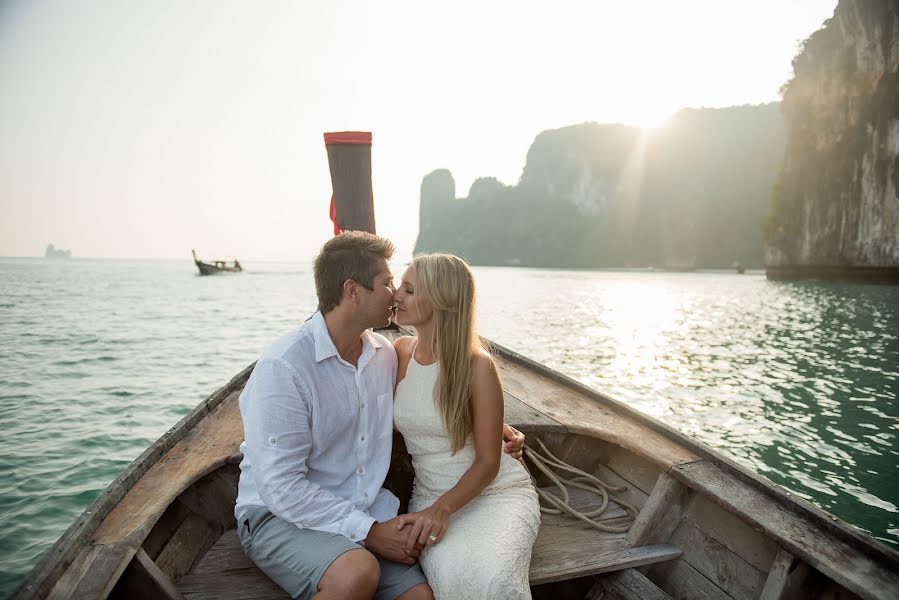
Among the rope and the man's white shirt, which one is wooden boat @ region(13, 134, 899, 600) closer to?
the rope

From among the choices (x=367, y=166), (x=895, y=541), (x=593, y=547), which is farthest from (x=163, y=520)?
(x=895, y=541)

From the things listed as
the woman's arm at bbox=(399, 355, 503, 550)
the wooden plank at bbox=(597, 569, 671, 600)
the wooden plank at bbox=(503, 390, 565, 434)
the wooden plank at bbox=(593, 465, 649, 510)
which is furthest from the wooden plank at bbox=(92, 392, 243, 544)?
the wooden plank at bbox=(593, 465, 649, 510)

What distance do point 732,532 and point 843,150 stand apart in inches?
1937

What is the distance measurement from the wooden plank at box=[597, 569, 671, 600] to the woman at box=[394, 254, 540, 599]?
21.4 inches

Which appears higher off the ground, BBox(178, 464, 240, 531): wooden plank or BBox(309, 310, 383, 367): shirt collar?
BBox(309, 310, 383, 367): shirt collar

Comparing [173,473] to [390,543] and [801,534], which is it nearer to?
[390,543]

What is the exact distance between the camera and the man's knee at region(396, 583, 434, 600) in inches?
76.4

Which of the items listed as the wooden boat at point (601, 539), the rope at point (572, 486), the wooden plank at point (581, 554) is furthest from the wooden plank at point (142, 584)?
the rope at point (572, 486)

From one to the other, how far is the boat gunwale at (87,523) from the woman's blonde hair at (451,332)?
59.1 inches

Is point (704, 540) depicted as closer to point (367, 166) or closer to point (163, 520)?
point (163, 520)

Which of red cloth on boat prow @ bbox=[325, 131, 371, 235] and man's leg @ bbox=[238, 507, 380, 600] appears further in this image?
red cloth on boat prow @ bbox=[325, 131, 371, 235]

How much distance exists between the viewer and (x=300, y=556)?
1918 millimetres

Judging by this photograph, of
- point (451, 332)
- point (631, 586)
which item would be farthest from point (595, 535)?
point (451, 332)

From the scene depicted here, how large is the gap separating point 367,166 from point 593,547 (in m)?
3.64
